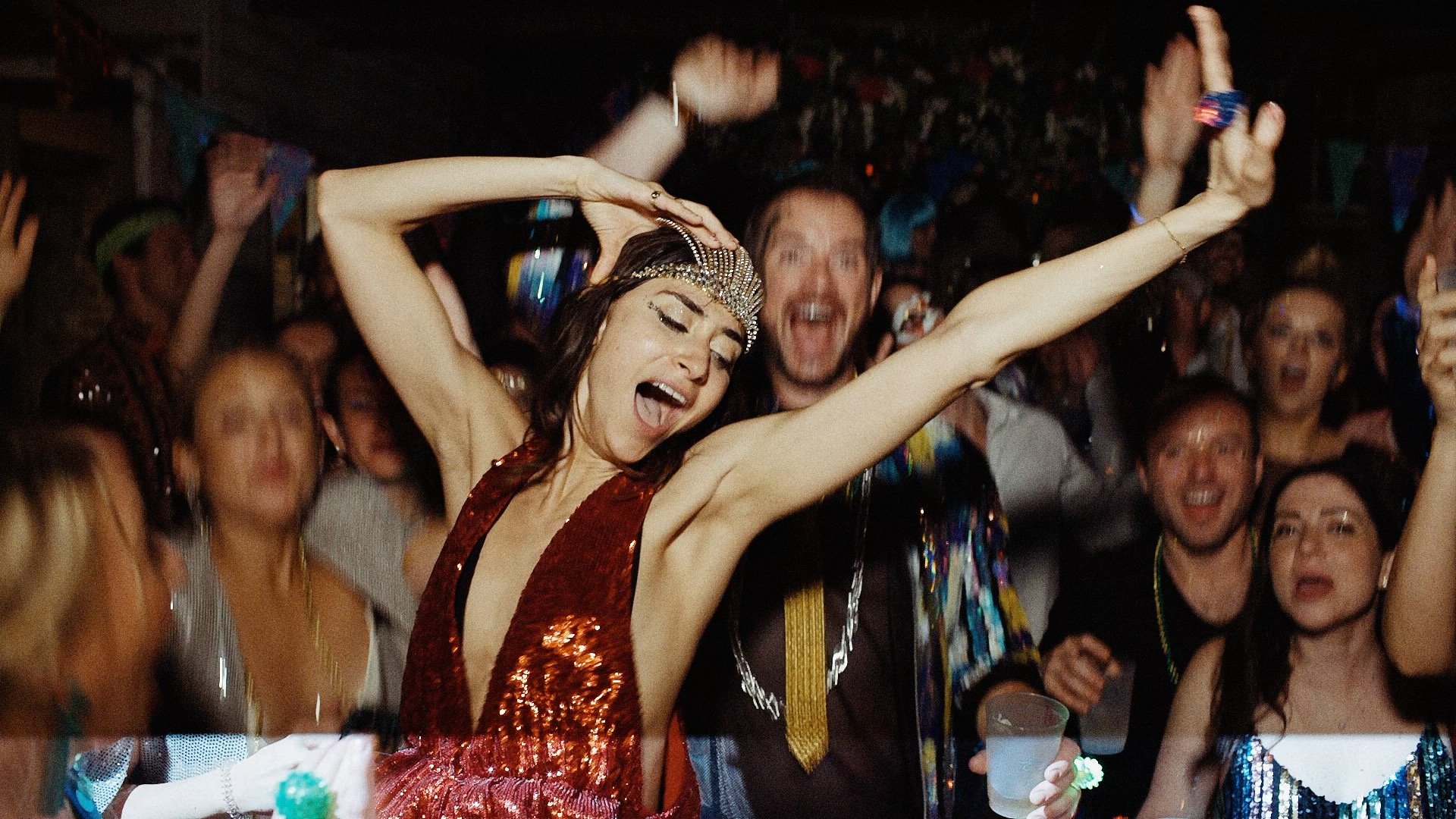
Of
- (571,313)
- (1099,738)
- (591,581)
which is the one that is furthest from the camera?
(1099,738)

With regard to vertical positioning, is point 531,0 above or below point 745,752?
above

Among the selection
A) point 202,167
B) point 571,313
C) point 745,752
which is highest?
point 202,167

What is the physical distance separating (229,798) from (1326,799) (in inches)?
88.5

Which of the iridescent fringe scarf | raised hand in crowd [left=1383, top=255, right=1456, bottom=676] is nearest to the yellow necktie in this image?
the iridescent fringe scarf

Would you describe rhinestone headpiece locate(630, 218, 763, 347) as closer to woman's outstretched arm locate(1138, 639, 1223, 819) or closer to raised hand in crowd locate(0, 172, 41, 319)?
woman's outstretched arm locate(1138, 639, 1223, 819)

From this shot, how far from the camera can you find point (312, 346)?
96.3 inches

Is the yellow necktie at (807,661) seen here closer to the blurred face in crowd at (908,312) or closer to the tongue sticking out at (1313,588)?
the blurred face in crowd at (908,312)

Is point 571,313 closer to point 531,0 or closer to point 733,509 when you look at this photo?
point 733,509

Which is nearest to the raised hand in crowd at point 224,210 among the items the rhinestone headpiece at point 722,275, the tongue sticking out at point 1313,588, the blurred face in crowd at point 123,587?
the blurred face in crowd at point 123,587

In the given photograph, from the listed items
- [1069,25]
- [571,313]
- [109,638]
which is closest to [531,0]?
[571,313]

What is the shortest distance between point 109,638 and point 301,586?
42 cm

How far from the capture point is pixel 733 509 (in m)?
2.22

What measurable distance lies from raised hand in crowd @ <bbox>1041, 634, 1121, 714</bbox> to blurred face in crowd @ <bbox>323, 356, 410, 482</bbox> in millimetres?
1404

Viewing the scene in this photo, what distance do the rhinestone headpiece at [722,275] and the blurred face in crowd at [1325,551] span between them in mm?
1163
